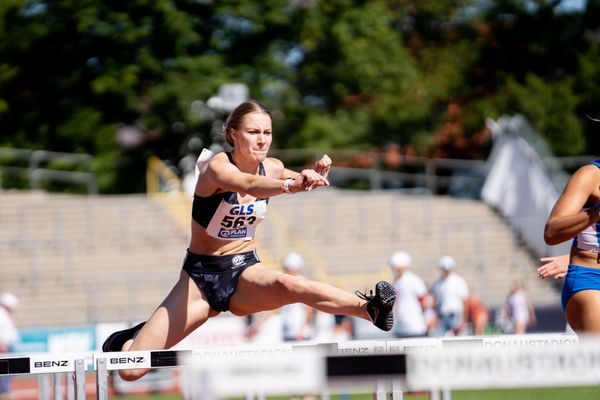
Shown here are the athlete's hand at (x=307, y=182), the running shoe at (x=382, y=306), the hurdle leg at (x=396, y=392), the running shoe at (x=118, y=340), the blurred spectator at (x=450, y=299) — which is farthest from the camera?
the blurred spectator at (x=450, y=299)

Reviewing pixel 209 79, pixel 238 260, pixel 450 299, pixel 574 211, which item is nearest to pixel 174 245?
pixel 209 79

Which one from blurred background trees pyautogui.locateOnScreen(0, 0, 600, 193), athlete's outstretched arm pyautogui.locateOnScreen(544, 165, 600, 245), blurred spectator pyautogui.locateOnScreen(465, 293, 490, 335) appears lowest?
athlete's outstretched arm pyautogui.locateOnScreen(544, 165, 600, 245)

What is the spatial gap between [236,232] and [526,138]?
21.3 metres

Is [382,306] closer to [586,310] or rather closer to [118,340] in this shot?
[586,310]

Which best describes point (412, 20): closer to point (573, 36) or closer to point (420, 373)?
point (573, 36)

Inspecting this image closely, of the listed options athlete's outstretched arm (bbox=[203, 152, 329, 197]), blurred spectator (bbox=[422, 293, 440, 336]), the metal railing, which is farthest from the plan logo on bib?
the metal railing

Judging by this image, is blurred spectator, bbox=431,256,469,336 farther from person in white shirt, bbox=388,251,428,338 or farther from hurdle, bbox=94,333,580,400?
hurdle, bbox=94,333,580,400

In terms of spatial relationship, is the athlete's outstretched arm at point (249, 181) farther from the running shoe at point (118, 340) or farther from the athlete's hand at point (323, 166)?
the running shoe at point (118, 340)

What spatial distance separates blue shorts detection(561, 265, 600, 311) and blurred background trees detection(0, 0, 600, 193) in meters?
25.7

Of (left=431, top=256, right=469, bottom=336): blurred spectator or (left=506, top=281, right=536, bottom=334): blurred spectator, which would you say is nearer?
(left=431, top=256, right=469, bottom=336): blurred spectator

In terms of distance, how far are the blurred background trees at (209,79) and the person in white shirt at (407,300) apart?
17.0 m

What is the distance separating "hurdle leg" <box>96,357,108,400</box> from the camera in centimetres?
646

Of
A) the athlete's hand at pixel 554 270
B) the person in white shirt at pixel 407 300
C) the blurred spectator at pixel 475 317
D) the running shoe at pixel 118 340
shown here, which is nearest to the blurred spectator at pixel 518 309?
the blurred spectator at pixel 475 317

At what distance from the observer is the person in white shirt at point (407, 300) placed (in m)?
15.1
